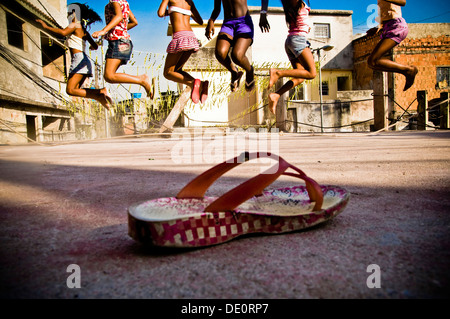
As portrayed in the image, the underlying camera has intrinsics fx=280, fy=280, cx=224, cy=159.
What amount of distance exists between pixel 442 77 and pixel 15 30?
2273cm

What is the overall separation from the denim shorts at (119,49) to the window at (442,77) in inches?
805

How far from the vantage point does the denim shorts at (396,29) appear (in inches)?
125

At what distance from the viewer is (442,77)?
690 inches

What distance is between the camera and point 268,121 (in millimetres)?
13633

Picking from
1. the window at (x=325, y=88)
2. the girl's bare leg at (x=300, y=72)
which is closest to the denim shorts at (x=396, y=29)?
the girl's bare leg at (x=300, y=72)

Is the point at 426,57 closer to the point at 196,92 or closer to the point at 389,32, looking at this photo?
the point at 389,32

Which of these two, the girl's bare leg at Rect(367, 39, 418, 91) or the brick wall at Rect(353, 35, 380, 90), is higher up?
the brick wall at Rect(353, 35, 380, 90)

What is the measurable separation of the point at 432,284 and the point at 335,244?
9.9 inches

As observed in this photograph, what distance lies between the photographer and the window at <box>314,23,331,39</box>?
21.2m

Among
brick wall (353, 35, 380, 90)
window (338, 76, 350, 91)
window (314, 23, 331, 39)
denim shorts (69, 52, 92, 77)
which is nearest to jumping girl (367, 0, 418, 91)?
denim shorts (69, 52, 92, 77)

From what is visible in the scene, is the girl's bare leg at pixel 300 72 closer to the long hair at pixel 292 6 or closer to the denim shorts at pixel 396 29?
the long hair at pixel 292 6

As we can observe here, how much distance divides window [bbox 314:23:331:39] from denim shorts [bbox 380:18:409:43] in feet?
66.2

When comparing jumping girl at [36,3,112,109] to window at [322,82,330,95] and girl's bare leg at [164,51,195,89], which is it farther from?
window at [322,82,330,95]
